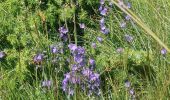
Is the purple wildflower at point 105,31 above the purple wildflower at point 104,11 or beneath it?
beneath

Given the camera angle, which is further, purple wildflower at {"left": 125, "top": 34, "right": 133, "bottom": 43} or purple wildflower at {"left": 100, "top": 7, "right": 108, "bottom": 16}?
purple wildflower at {"left": 100, "top": 7, "right": 108, "bottom": 16}

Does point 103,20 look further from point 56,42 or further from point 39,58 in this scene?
point 39,58

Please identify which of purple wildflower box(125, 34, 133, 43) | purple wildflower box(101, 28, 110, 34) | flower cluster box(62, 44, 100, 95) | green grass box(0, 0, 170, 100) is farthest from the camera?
purple wildflower box(101, 28, 110, 34)

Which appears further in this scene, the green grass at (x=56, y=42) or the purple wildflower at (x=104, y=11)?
the purple wildflower at (x=104, y=11)

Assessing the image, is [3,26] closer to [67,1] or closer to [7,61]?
[7,61]

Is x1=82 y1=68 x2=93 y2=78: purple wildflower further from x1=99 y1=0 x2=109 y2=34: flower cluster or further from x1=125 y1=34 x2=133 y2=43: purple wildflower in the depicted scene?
x1=99 y1=0 x2=109 y2=34: flower cluster

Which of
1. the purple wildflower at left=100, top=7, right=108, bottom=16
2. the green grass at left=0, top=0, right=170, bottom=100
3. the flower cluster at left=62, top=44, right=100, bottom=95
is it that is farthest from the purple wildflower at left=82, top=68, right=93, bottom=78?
the purple wildflower at left=100, top=7, right=108, bottom=16

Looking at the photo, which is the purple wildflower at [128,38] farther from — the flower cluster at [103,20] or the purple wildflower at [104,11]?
the purple wildflower at [104,11]

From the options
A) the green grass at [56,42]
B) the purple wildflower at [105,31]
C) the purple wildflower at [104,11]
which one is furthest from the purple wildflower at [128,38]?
the purple wildflower at [104,11]

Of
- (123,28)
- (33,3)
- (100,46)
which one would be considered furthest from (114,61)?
(33,3)

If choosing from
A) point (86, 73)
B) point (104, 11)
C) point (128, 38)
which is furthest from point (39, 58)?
point (104, 11)

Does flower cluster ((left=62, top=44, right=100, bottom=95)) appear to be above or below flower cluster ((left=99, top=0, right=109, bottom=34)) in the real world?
below

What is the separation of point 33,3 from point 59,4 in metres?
0.21

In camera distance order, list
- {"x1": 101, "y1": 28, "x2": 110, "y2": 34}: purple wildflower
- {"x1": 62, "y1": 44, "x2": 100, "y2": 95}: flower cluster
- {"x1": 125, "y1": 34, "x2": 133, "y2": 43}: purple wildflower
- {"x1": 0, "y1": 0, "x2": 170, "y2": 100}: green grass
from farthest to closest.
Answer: {"x1": 101, "y1": 28, "x2": 110, "y2": 34}: purple wildflower < {"x1": 125, "y1": 34, "x2": 133, "y2": 43}: purple wildflower < {"x1": 0, "y1": 0, "x2": 170, "y2": 100}: green grass < {"x1": 62, "y1": 44, "x2": 100, "y2": 95}: flower cluster
